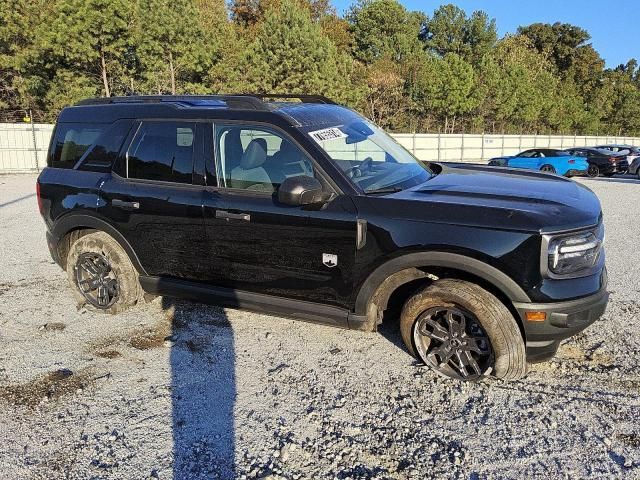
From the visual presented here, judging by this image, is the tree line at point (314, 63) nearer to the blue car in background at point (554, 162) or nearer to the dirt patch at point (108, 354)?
the blue car in background at point (554, 162)

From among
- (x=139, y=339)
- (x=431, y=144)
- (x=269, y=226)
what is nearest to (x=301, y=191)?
(x=269, y=226)

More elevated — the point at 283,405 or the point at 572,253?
the point at 572,253

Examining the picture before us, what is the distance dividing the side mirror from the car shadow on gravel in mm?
1362

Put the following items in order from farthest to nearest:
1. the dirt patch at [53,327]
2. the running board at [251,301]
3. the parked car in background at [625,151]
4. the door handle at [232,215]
A: the parked car in background at [625,151], the dirt patch at [53,327], the door handle at [232,215], the running board at [251,301]

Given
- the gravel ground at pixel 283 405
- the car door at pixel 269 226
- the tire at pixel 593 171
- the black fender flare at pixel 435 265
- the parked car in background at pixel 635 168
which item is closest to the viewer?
the gravel ground at pixel 283 405

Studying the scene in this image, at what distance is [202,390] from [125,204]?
1839mm

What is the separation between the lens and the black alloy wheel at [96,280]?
481cm

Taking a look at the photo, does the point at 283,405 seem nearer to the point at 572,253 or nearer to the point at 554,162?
the point at 572,253

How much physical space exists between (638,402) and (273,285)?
100 inches

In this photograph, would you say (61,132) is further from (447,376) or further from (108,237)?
(447,376)

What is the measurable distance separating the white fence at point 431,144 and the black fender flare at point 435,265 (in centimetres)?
1382

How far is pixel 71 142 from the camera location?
494 centimetres

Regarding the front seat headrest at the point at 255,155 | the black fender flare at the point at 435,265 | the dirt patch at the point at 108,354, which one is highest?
the front seat headrest at the point at 255,155

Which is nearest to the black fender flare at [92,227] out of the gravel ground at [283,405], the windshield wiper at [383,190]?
the gravel ground at [283,405]
